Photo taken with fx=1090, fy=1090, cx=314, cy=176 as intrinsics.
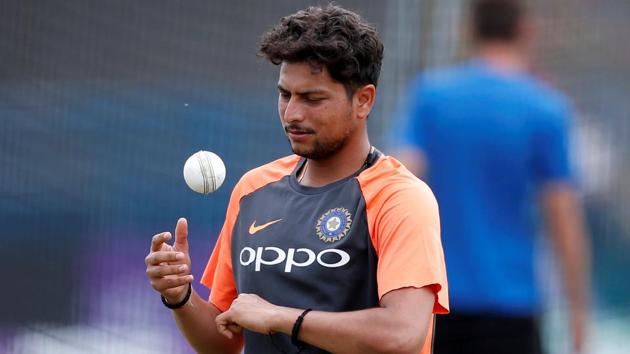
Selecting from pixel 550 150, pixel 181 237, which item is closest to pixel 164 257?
pixel 181 237

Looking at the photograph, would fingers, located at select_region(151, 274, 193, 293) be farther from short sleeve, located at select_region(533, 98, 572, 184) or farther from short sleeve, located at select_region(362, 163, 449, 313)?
short sleeve, located at select_region(533, 98, 572, 184)

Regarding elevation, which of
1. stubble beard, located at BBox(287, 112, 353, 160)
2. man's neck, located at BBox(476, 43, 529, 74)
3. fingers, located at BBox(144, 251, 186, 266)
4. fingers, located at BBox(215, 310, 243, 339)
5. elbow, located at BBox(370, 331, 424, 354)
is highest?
man's neck, located at BBox(476, 43, 529, 74)

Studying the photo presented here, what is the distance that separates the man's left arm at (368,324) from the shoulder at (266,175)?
56 centimetres

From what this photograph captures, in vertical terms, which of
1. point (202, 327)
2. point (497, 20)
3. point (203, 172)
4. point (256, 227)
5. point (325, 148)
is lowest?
point (202, 327)

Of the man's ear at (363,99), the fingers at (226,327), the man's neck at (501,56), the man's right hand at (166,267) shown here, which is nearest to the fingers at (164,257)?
the man's right hand at (166,267)

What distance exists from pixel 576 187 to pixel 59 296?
14.1ft

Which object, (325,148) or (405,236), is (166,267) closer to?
(325,148)

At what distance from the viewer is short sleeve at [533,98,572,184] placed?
169 inches

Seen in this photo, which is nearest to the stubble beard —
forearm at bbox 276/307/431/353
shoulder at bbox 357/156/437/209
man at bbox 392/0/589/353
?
shoulder at bbox 357/156/437/209

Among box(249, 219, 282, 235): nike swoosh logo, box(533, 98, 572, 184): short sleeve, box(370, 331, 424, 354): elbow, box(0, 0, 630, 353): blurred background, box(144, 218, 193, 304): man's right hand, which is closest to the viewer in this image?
box(370, 331, 424, 354): elbow

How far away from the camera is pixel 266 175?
11.7 feet

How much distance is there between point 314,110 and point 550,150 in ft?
4.63

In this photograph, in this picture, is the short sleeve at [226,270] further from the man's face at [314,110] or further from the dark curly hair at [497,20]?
the dark curly hair at [497,20]

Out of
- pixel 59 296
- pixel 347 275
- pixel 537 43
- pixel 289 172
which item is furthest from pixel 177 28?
pixel 347 275
